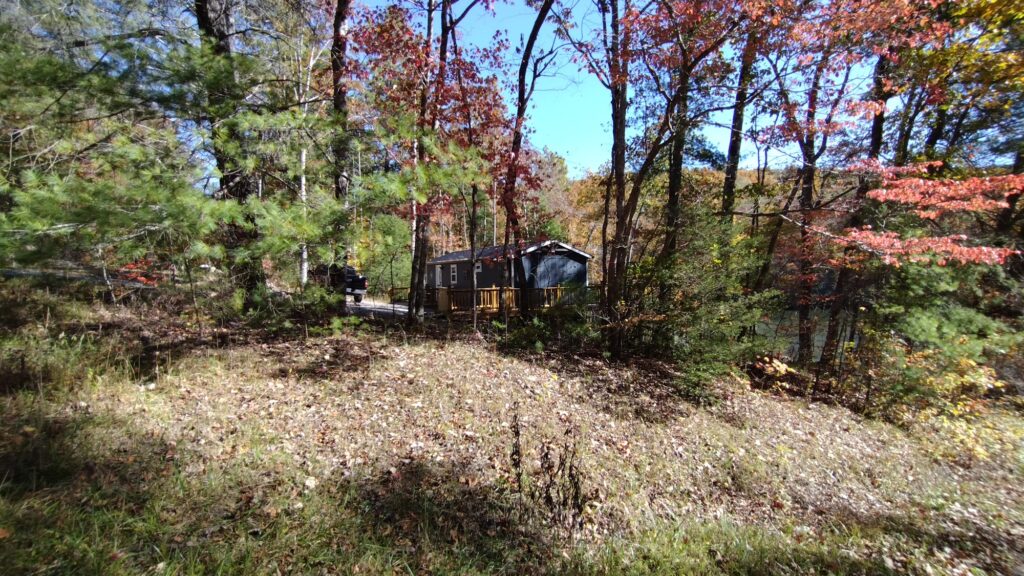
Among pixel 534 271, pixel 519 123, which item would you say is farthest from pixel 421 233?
pixel 534 271

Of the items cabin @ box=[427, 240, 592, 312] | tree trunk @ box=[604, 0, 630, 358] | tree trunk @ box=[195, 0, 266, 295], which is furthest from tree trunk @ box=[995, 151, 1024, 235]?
tree trunk @ box=[195, 0, 266, 295]

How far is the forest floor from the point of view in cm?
247

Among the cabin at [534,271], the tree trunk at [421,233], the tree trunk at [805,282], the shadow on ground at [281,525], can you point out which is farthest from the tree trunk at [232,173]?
the tree trunk at [805,282]

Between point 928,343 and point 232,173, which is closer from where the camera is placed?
point 232,173

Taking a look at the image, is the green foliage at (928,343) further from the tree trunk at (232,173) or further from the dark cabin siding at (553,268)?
the tree trunk at (232,173)

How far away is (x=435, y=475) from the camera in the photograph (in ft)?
12.0

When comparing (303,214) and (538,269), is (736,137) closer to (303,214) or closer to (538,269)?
(538,269)

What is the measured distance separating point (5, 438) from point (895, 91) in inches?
591

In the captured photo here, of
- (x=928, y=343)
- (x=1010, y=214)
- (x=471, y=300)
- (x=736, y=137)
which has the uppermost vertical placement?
(x=736, y=137)

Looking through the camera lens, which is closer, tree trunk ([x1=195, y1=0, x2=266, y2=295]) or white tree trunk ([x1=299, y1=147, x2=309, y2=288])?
tree trunk ([x1=195, y1=0, x2=266, y2=295])

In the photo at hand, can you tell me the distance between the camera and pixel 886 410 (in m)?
7.89

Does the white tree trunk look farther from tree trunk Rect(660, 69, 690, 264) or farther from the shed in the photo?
the shed

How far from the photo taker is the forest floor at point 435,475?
8.11ft

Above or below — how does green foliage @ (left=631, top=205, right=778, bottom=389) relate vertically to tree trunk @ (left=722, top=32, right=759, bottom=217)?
below
